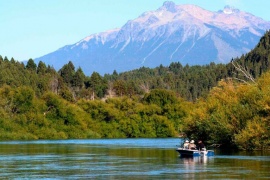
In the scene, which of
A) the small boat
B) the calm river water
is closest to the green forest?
the small boat

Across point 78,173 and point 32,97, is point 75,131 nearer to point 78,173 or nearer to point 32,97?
point 32,97

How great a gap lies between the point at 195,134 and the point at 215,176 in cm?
3752

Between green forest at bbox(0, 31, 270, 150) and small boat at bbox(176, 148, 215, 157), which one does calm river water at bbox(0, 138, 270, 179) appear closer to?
small boat at bbox(176, 148, 215, 157)

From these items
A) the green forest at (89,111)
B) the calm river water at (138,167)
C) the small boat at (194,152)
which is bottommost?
the calm river water at (138,167)

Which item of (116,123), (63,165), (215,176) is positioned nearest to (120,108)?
(116,123)

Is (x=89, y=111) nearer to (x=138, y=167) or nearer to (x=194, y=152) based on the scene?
(x=194, y=152)

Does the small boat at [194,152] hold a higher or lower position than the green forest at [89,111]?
lower

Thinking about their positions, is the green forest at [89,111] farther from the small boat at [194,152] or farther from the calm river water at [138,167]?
the calm river water at [138,167]

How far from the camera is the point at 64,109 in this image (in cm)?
13300

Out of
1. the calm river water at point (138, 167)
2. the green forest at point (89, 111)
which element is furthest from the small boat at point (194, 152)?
the green forest at point (89, 111)

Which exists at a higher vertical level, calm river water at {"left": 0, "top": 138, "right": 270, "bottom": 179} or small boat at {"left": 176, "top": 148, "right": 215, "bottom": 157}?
small boat at {"left": 176, "top": 148, "right": 215, "bottom": 157}

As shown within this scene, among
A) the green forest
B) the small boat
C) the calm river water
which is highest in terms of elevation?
the green forest

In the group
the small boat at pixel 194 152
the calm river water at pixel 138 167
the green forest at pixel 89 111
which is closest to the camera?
the calm river water at pixel 138 167

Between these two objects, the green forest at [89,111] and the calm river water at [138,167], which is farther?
the green forest at [89,111]
